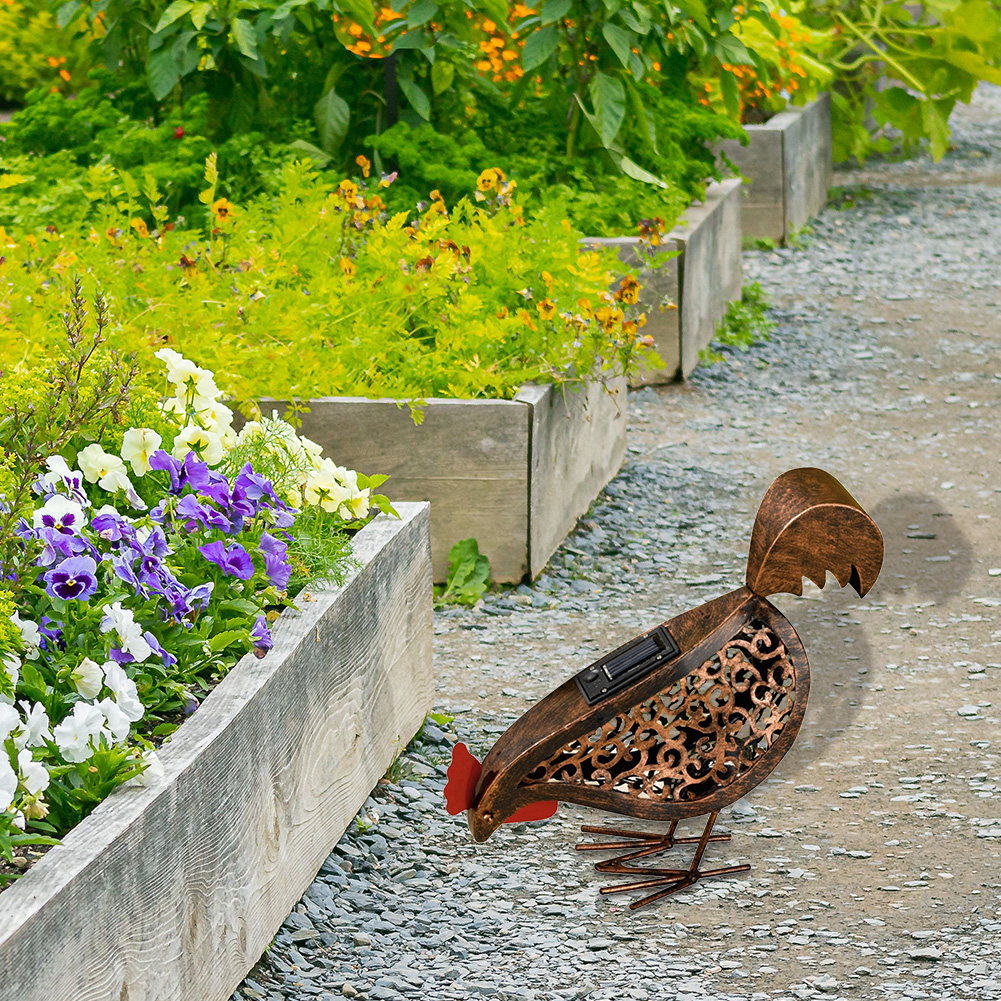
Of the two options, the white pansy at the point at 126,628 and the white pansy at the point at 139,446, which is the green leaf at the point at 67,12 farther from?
the white pansy at the point at 126,628

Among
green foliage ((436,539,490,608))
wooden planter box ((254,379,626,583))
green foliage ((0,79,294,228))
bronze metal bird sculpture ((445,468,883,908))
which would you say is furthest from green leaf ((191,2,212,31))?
bronze metal bird sculpture ((445,468,883,908))

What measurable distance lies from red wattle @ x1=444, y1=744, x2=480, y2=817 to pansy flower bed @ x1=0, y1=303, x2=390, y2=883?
40 cm

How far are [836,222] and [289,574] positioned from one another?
7685 mm

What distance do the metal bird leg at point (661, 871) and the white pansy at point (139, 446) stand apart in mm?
1151

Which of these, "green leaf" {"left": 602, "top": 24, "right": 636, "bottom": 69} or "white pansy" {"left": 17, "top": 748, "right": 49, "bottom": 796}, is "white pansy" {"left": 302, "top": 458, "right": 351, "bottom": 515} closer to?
"white pansy" {"left": 17, "top": 748, "right": 49, "bottom": 796}

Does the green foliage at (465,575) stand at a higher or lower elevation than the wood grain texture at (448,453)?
lower

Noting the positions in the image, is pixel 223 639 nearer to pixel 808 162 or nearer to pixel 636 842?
pixel 636 842

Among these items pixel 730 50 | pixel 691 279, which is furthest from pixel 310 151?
pixel 730 50

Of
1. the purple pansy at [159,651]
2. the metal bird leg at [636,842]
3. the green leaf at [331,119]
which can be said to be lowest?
the metal bird leg at [636,842]

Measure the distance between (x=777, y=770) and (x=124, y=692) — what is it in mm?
1681

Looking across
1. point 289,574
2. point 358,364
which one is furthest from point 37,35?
point 289,574

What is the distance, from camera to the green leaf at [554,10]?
5324 mm

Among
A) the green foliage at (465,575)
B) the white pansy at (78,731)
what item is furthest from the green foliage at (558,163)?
the white pansy at (78,731)

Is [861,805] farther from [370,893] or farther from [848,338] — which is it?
[848,338]
